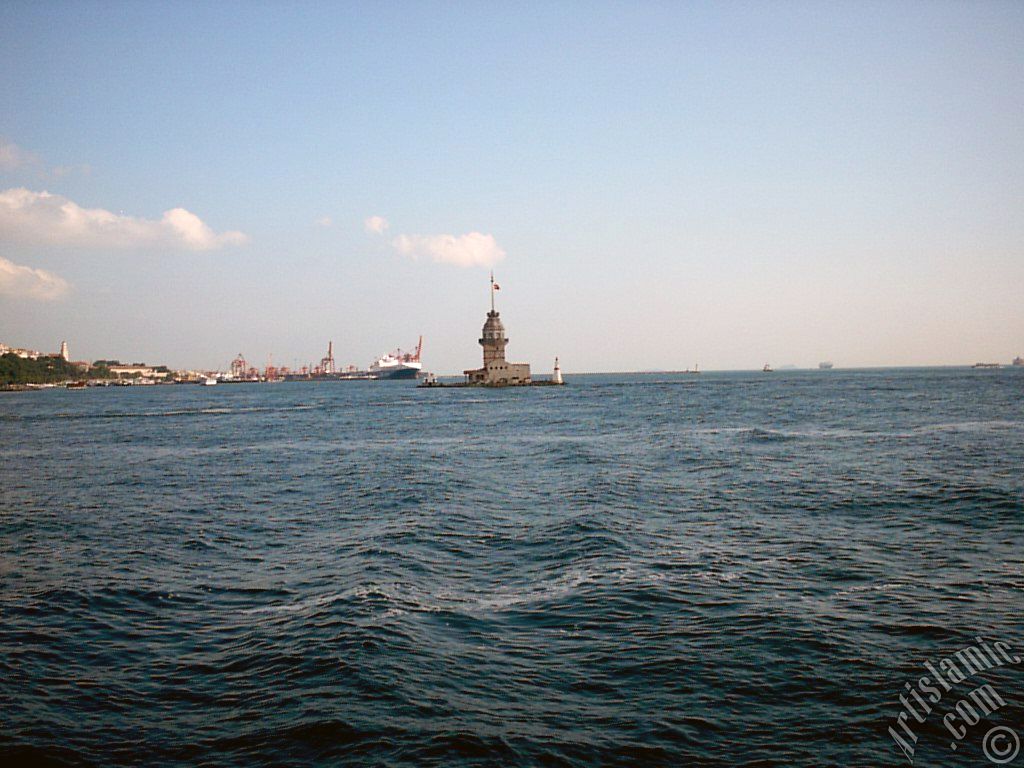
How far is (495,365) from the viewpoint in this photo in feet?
526

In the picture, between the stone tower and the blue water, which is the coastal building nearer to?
the stone tower

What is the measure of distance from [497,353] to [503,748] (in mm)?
149311

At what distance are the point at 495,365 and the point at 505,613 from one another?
476 ft

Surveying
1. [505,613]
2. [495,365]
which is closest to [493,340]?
[495,365]

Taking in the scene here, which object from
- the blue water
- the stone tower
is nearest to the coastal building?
the stone tower

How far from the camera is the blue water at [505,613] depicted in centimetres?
1027

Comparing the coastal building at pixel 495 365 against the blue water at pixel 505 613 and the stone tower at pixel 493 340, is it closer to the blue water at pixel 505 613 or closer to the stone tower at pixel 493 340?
the stone tower at pixel 493 340

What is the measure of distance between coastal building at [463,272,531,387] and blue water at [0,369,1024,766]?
11767 centimetres

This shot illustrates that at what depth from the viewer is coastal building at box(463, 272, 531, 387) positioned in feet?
500

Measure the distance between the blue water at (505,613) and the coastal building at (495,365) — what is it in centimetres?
11767

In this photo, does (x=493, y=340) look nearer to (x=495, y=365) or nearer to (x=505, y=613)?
(x=495, y=365)

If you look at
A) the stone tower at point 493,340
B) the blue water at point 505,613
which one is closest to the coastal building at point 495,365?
the stone tower at point 493,340

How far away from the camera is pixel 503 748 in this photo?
9.83 m

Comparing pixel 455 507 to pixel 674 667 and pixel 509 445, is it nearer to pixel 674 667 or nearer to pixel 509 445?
pixel 674 667
